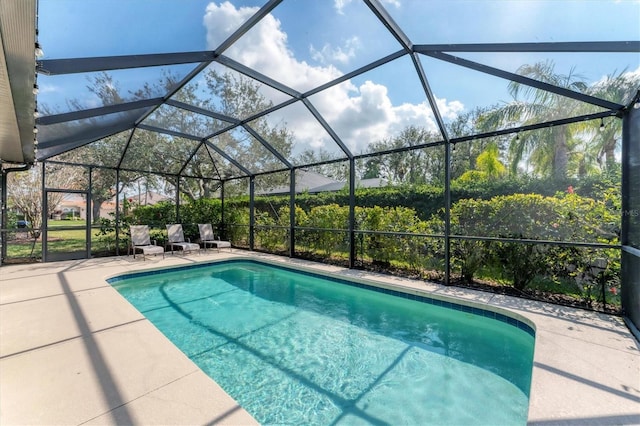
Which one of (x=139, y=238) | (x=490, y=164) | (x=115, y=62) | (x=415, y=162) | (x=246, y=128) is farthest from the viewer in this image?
(x=415, y=162)

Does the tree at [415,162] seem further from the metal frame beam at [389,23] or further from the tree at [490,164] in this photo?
the metal frame beam at [389,23]

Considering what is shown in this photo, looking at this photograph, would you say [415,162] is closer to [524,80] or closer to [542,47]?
[524,80]

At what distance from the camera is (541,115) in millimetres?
4891

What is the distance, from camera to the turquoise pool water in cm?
267

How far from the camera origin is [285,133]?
787 cm

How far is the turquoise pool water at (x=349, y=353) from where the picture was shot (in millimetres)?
2670

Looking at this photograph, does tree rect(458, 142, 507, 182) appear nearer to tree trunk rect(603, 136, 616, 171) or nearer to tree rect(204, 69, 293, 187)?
tree trunk rect(603, 136, 616, 171)

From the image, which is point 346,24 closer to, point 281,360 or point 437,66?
point 437,66

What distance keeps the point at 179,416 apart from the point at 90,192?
9371mm

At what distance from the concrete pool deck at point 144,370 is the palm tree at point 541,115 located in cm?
314

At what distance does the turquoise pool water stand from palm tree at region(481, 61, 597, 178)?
3480 millimetres

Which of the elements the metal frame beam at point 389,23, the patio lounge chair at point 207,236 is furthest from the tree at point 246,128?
the metal frame beam at point 389,23

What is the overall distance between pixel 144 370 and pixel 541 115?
6638 millimetres

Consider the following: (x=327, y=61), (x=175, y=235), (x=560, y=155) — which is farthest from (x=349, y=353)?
(x=175, y=235)
